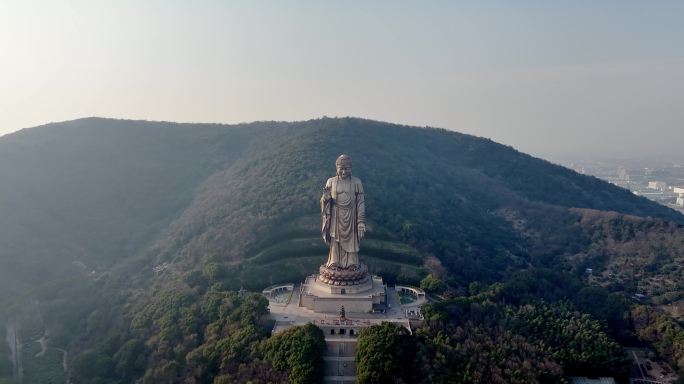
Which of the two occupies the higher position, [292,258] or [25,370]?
[292,258]

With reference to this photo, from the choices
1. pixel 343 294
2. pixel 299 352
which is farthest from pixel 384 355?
pixel 343 294

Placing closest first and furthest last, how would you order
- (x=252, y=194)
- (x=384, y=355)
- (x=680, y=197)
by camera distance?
(x=384, y=355), (x=252, y=194), (x=680, y=197)

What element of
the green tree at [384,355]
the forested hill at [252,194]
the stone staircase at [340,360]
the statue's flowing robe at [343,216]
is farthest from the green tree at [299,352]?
the forested hill at [252,194]

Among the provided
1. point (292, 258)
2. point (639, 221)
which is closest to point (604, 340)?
point (292, 258)

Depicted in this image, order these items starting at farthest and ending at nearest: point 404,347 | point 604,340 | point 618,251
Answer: point 618,251
point 604,340
point 404,347

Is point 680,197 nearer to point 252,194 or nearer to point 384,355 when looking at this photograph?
point 252,194

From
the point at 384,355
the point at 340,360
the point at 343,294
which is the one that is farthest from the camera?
the point at 343,294

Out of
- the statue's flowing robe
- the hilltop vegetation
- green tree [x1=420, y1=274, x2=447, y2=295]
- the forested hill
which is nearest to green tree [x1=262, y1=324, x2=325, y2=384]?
the hilltop vegetation

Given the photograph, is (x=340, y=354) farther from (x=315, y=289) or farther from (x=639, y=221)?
(x=639, y=221)
